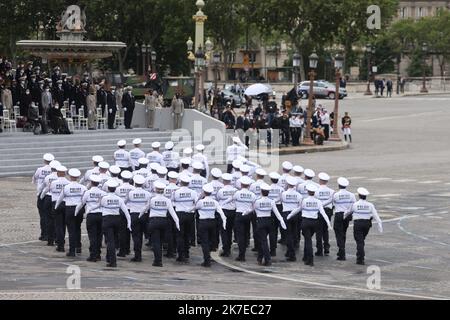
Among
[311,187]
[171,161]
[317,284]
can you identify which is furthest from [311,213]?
[171,161]

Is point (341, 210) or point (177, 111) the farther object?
point (177, 111)

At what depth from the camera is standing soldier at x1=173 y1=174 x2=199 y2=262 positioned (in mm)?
22672

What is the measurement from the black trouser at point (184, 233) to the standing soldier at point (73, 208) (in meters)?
2.04

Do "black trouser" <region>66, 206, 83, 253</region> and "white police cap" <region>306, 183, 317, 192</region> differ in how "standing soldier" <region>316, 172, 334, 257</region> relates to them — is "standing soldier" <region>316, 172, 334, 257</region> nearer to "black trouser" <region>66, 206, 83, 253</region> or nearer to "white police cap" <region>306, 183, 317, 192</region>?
"white police cap" <region>306, 183, 317, 192</region>

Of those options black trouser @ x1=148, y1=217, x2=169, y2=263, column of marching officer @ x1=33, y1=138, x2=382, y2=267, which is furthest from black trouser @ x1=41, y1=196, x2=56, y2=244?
black trouser @ x1=148, y1=217, x2=169, y2=263

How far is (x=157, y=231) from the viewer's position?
22.4 metres

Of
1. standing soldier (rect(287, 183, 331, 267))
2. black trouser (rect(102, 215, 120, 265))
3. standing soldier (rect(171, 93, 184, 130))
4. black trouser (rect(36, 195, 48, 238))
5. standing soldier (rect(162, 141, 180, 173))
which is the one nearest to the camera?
black trouser (rect(102, 215, 120, 265))

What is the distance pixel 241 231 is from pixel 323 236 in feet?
5.86

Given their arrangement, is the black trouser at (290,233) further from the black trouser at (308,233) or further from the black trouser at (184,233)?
the black trouser at (184,233)

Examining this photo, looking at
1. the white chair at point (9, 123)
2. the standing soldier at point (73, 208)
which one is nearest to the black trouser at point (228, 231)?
the standing soldier at point (73, 208)

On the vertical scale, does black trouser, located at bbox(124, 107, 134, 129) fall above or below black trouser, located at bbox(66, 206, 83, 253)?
above

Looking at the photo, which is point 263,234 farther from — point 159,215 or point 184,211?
point 159,215

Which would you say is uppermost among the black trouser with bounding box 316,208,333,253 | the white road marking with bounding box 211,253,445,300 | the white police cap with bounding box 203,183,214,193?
the white police cap with bounding box 203,183,214,193

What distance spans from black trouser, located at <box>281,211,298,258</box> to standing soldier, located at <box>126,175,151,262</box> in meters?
2.82
